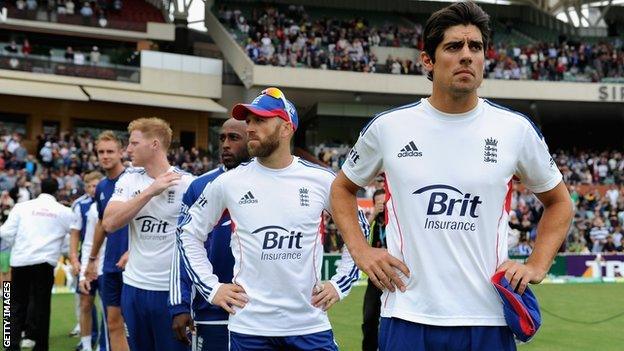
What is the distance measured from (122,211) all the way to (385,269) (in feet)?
11.9

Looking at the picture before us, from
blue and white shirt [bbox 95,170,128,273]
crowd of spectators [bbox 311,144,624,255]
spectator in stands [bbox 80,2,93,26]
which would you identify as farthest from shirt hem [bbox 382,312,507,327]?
spectator in stands [bbox 80,2,93,26]

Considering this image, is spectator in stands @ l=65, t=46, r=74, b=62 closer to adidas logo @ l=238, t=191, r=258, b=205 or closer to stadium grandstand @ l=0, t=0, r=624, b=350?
stadium grandstand @ l=0, t=0, r=624, b=350

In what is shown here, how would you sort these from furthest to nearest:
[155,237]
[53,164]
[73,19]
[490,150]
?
[73,19]
[53,164]
[155,237]
[490,150]

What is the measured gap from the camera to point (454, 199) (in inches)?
134

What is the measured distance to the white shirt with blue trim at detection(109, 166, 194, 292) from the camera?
6695 mm

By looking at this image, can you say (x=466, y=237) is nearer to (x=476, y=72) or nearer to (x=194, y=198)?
(x=476, y=72)

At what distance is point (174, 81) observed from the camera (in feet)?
134

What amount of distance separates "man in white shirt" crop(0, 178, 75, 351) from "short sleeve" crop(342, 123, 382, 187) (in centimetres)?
730

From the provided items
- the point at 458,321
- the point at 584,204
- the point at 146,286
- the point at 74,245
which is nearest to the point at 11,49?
the point at 584,204

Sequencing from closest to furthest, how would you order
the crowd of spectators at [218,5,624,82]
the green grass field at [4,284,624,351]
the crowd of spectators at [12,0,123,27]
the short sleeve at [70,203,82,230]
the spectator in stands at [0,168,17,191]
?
the short sleeve at [70,203,82,230], the green grass field at [4,284,624,351], the spectator in stands at [0,168,17,191], the crowd of spectators at [218,5,624,82], the crowd of spectators at [12,0,123,27]

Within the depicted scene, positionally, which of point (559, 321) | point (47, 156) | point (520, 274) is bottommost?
point (559, 321)

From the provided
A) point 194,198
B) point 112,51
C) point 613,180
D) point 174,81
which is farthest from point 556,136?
point 194,198

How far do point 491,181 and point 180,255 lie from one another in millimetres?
2449

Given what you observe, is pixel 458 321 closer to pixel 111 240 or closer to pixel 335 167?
pixel 111 240
